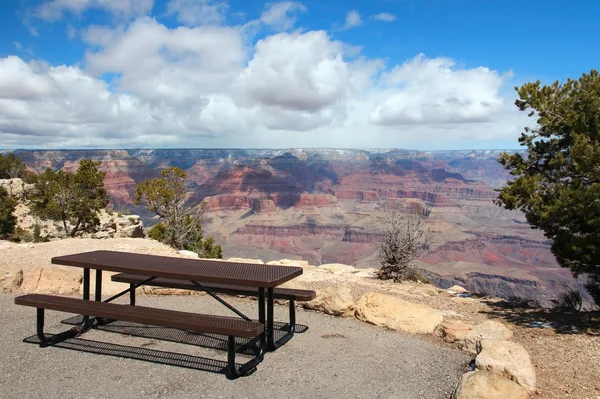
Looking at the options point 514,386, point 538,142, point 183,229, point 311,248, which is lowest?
point 311,248

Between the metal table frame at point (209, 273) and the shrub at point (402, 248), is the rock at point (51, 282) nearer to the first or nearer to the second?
the metal table frame at point (209, 273)

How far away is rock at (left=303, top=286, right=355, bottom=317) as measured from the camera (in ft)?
25.9

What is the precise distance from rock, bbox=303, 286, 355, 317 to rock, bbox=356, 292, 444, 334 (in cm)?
20

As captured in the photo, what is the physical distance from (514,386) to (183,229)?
19659 millimetres

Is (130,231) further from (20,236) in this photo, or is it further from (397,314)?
(397,314)

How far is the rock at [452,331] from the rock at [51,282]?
7.48 meters

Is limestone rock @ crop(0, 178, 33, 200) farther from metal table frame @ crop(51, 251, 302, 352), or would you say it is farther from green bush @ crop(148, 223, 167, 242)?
metal table frame @ crop(51, 251, 302, 352)

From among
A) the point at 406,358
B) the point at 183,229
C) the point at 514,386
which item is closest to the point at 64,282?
the point at 406,358

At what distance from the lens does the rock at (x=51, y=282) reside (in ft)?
30.9

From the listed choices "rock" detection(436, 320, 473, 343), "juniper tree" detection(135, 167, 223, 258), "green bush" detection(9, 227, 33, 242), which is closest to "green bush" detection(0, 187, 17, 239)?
"green bush" detection(9, 227, 33, 242)

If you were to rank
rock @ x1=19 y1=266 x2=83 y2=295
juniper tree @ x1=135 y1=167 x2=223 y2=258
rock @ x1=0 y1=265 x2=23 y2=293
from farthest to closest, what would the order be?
1. juniper tree @ x1=135 y1=167 x2=223 y2=258
2. rock @ x1=19 y1=266 x2=83 y2=295
3. rock @ x1=0 y1=265 x2=23 y2=293

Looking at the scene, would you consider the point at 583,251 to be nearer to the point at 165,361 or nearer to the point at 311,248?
the point at 165,361

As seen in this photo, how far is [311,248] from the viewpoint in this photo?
550 feet

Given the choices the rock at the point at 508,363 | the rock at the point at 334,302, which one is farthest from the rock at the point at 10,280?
the rock at the point at 508,363
